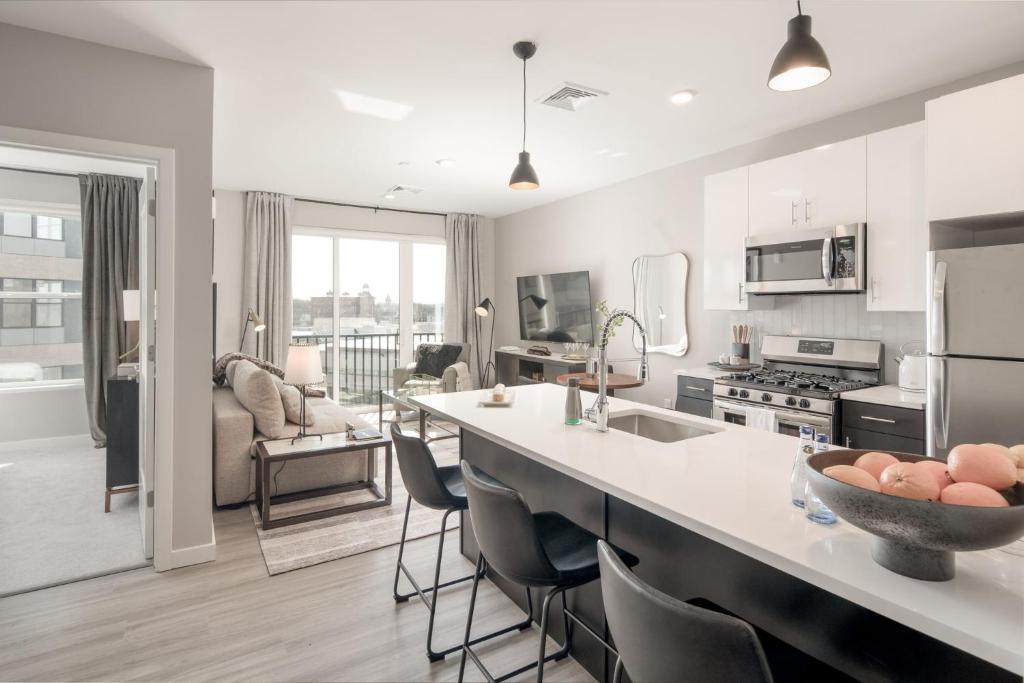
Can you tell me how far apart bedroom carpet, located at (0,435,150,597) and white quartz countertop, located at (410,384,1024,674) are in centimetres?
221

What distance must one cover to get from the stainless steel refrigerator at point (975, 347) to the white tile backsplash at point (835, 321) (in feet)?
2.46

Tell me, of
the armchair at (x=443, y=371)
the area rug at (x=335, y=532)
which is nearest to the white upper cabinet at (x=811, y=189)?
the area rug at (x=335, y=532)

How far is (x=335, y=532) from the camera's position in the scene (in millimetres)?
3178

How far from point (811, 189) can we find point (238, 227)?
564 centimetres

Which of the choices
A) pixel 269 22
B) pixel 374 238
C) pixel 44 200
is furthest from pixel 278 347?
pixel 269 22

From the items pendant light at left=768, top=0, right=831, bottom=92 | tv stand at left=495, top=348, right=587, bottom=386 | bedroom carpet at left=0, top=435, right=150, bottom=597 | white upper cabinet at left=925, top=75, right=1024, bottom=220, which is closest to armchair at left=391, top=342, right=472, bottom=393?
tv stand at left=495, top=348, right=587, bottom=386

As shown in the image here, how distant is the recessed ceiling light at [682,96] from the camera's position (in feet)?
10.4

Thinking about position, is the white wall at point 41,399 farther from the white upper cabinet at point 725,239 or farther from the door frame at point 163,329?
the white upper cabinet at point 725,239

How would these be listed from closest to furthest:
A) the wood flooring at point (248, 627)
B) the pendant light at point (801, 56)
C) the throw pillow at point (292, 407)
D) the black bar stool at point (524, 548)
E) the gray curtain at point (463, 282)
→ the black bar stool at point (524, 548) < the pendant light at point (801, 56) < the wood flooring at point (248, 627) < the throw pillow at point (292, 407) < the gray curtain at point (463, 282)

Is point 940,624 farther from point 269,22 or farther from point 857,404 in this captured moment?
point 269,22

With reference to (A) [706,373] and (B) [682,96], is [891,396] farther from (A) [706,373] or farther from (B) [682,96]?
(B) [682,96]

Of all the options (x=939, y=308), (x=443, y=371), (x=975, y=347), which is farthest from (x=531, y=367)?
(x=975, y=347)

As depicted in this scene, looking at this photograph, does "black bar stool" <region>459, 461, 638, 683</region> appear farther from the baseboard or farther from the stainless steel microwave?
the stainless steel microwave

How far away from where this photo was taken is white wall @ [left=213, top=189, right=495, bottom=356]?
587cm
